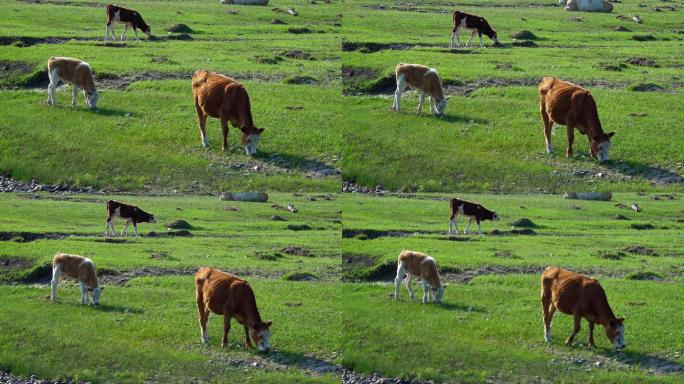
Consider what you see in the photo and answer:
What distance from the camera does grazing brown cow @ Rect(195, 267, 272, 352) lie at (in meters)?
34.1

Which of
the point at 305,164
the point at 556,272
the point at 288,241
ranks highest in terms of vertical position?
the point at 305,164

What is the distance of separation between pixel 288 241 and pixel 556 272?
51.1ft

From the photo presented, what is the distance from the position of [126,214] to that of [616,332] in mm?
20662

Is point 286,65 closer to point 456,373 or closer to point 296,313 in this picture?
point 296,313

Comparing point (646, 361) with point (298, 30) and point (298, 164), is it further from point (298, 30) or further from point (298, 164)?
point (298, 30)

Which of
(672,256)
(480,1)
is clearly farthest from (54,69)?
(480,1)

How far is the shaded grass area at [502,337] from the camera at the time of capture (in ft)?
107

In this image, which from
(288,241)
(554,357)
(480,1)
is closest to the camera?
(554,357)

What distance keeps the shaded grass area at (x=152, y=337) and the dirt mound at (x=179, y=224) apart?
9252mm

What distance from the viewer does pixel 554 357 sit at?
1305 inches

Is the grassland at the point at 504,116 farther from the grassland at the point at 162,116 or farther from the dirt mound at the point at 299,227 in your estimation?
the dirt mound at the point at 299,227

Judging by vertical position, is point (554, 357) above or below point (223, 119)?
below

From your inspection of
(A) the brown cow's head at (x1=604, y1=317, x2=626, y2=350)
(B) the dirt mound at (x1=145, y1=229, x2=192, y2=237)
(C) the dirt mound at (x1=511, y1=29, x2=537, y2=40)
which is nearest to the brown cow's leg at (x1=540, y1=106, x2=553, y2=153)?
(A) the brown cow's head at (x1=604, y1=317, x2=626, y2=350)

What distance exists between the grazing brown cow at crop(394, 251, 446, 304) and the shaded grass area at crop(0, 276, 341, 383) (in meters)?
2.59
